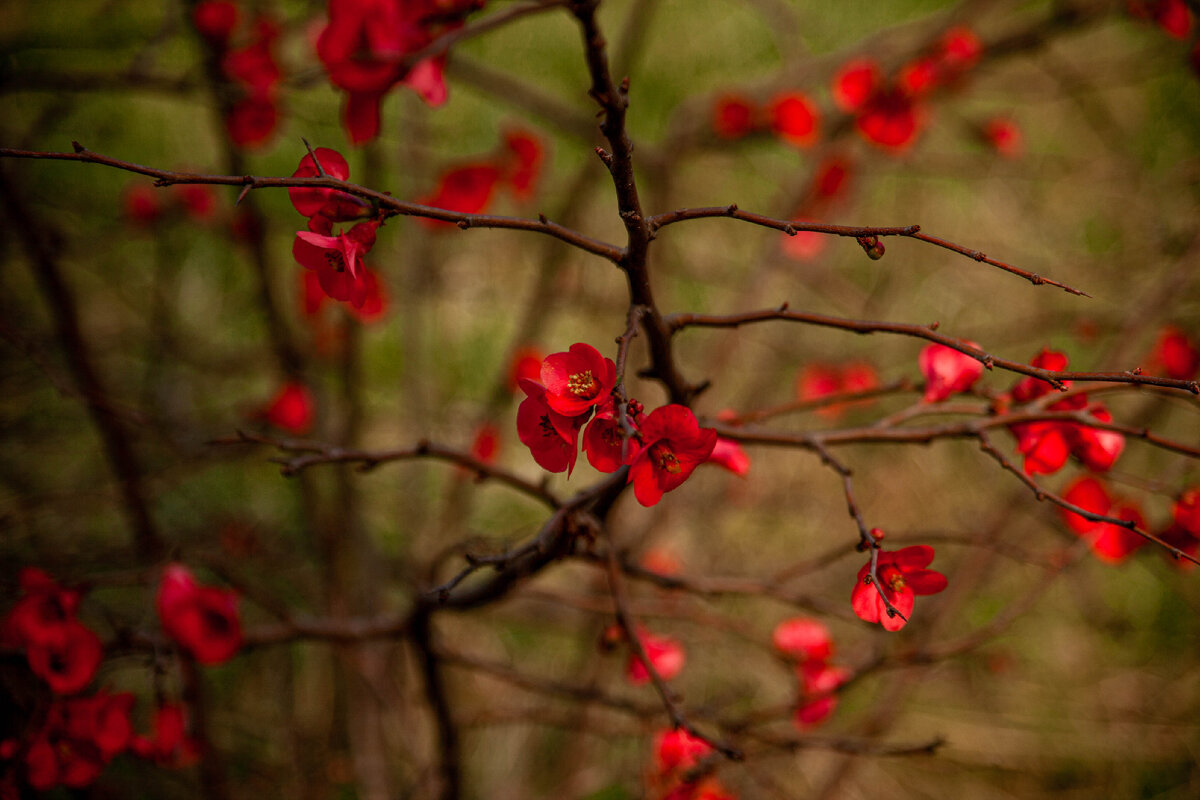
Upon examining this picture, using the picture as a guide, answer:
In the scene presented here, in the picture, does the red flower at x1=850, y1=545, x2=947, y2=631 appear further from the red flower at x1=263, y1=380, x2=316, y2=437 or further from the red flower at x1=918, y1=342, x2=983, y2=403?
the red flower at x1=263, y1=380, x2=316, y2=437

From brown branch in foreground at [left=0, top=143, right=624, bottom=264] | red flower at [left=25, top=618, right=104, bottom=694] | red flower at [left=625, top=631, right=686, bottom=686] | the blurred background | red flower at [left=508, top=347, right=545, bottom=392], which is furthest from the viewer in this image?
red flower at [left=508, top=347, right=545, bottom=392]

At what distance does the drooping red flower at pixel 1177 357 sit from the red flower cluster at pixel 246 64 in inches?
49.4

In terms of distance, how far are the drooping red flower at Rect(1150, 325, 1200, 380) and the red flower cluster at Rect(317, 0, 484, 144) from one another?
3.06 feet

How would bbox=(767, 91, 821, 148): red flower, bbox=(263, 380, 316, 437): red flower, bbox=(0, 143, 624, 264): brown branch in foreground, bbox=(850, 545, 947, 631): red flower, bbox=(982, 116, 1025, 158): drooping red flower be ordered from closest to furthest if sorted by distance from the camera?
bbox=(0, 143, 624, 264): brown branch in foreground → bbox=(850, 545, 947, 631): red flower → bbox=(263, 380, 316, 437): red flower → bbox=(767, 91, 821, 148): red flower → bbox=(982, 116, 1025, 158): drooping red flower

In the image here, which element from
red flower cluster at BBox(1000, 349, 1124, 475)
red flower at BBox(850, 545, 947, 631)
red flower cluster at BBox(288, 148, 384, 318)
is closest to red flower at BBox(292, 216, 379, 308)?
red flower cluster at BBox(288, 148, 384, 318)

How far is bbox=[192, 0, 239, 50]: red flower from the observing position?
3.66ft

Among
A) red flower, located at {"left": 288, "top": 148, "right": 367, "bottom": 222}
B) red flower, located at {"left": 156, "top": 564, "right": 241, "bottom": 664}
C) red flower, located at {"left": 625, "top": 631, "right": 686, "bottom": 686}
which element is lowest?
red flower, located at {"left": 156, "top": 564, "right": 241, "bottom": 664}

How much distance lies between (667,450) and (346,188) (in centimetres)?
25

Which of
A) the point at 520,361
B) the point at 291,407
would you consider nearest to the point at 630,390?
the point at 520,361

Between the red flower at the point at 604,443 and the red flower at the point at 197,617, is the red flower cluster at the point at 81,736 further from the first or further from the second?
the red flower at the point at 604,443

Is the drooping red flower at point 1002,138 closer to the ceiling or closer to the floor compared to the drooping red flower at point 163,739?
closer to the ceiling

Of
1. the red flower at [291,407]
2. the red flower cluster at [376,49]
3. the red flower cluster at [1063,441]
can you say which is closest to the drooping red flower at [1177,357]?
the red flower cluster at [1063,441]

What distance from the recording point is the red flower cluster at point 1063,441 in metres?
0.60

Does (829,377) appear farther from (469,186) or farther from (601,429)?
(601,429)
